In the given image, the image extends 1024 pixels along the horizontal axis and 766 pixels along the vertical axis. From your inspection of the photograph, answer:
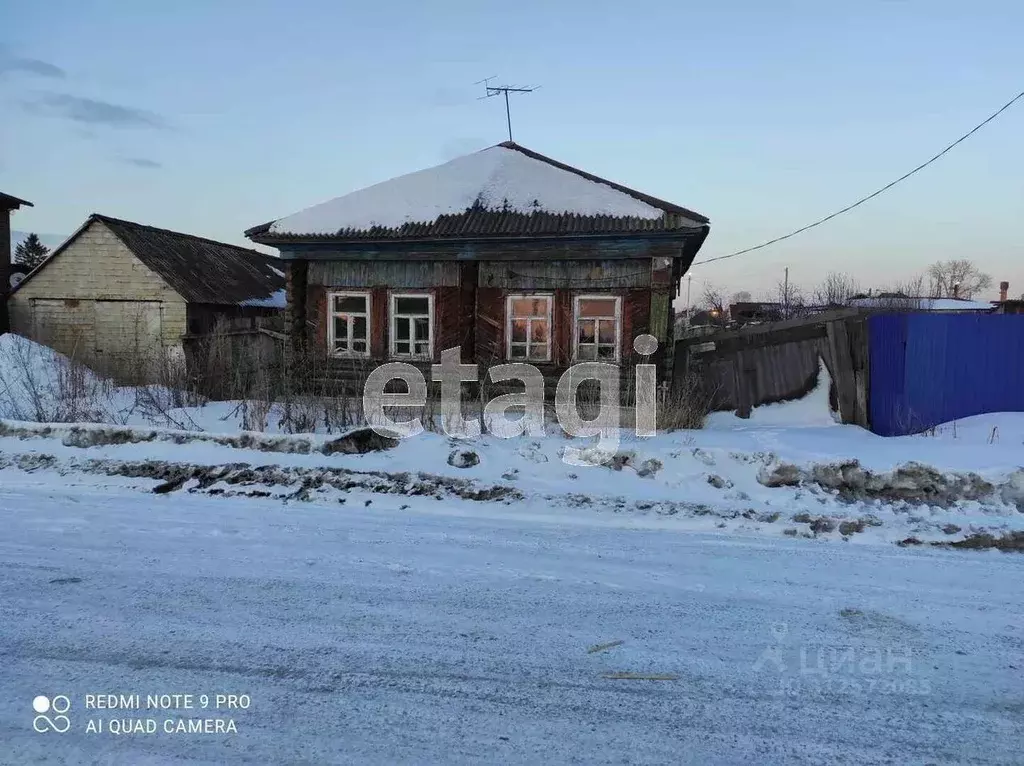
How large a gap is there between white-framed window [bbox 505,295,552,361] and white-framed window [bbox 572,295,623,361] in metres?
0.57

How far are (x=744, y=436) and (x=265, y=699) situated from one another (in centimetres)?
698

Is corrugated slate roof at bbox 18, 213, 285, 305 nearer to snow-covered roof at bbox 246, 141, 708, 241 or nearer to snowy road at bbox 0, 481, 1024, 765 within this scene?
snow-covered roof at bbox 246, 141, 708, 241

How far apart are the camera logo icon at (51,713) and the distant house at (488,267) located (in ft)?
31.2

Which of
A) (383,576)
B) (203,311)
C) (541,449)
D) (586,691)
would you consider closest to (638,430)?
(541,449)

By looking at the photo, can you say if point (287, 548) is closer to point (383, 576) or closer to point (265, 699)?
point (383, 576)

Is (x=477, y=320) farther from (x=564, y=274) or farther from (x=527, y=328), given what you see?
(x=564, y=274)

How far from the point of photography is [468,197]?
1332cm

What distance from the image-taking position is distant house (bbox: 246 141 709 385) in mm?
12023

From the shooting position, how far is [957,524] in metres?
5.45

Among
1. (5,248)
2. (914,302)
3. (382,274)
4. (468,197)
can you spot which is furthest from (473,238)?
(914,302)

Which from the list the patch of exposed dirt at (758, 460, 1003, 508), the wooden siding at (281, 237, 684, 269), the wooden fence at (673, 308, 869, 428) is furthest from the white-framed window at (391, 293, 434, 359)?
the patch of exposed dirt at (758, 460, 1003, 508)

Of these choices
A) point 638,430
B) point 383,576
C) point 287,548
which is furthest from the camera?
point 638,430

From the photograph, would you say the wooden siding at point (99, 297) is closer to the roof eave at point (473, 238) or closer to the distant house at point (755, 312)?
the roof eave at point (473, 238)

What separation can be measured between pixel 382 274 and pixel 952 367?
989cm
